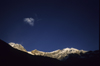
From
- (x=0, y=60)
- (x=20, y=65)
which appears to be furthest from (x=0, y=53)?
(x=20, y=65)

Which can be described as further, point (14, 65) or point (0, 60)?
point (14, 65)

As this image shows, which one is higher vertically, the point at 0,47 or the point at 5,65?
the point at 0,47

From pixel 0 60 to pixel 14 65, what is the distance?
353cm

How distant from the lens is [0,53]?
17.8 metres

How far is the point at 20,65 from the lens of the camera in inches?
780

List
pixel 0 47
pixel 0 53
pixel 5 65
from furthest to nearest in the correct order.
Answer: pixel 0 47 → pixel 0 53 → pixel 5 65

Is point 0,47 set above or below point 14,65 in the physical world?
above

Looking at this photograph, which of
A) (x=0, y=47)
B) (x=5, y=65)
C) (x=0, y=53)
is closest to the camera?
(x=5, y=65)

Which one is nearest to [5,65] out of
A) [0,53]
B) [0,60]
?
[0,60]

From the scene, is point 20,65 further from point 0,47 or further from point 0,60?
point 0,47

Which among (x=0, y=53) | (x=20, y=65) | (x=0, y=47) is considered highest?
(x=0, y=47)

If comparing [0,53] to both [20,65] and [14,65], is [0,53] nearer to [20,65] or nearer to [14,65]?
[14,65]

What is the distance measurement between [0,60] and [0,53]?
2.14 metres

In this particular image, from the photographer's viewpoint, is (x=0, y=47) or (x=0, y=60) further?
(x=0, y=47)
